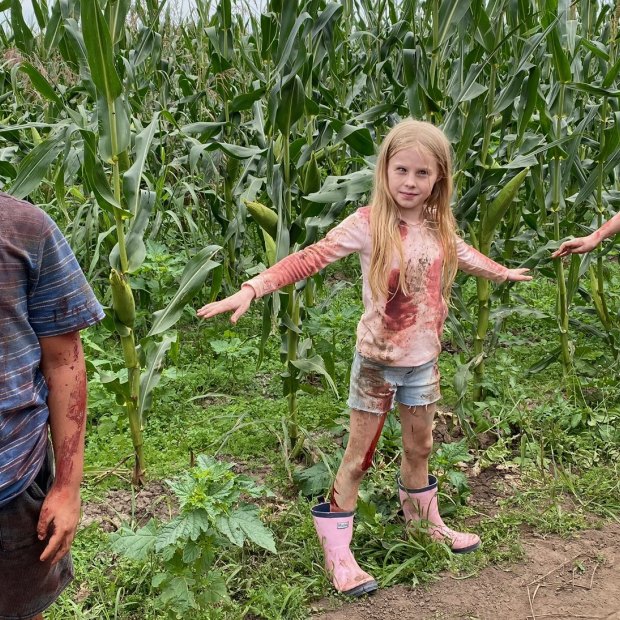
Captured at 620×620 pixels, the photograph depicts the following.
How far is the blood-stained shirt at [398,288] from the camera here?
249cm

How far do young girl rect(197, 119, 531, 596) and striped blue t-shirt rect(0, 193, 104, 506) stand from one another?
2.51ft

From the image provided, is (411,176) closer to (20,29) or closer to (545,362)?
(545,362)

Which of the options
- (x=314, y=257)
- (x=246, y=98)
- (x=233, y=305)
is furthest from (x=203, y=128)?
(x=233, y=305)

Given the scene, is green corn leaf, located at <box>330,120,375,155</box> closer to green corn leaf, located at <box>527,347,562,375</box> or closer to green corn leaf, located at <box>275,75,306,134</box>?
green corn leaf, located at <box>275,75,306,134</box>

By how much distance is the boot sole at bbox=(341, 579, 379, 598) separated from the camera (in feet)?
8.43

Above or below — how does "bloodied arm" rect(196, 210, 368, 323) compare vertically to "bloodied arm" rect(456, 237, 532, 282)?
above

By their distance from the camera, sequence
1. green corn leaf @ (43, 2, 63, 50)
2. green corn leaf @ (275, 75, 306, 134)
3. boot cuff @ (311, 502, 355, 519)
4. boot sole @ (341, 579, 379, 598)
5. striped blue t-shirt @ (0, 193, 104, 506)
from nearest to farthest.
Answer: striped blue t-shirt @ (0, 193, 104, 506)
boot sole @ (341, 579, 379, 598)
boot cuff @ (311, 502, 355, 519)
green corn leaf @ (275, 75, 306, 134)
green corn leaf @ (43, 2, 63, 50)

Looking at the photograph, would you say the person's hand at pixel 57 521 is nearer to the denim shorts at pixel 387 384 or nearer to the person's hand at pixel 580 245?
the denim shorts at pixel 387 384

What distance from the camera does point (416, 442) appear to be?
2705 mm

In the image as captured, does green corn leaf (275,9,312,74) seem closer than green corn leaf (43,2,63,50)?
Yes

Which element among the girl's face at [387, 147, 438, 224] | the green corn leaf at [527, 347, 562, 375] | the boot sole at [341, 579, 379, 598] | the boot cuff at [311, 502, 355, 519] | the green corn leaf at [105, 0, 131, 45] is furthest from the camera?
the green corn leaf at [527, 347, 562, 375]

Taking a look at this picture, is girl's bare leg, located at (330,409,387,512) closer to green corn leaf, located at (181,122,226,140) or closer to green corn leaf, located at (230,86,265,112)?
green corn leaf, located at (230,86,265,112)

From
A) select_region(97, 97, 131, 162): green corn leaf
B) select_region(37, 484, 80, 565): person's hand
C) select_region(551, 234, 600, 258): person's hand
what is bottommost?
select_region(37, 484, 80, 565): person's hand

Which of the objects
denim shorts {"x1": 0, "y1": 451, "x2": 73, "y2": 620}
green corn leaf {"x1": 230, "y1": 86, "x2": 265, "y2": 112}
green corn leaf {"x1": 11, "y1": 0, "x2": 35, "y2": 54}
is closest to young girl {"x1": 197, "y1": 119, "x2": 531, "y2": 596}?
denim shorts {"x1": 0, "y1": 451, "x2": 73, "y2": 620}
